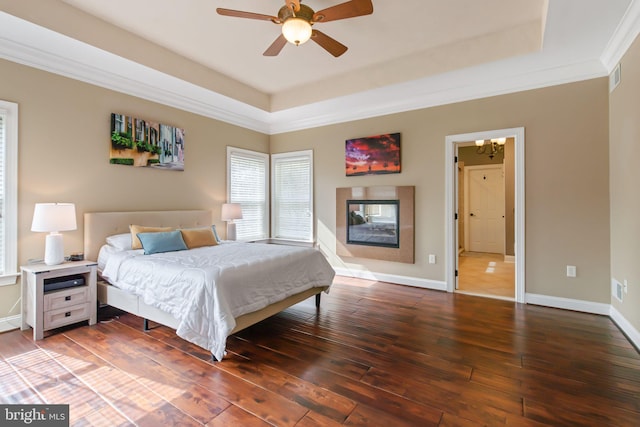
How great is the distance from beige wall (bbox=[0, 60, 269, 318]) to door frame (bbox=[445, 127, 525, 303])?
3764 mm

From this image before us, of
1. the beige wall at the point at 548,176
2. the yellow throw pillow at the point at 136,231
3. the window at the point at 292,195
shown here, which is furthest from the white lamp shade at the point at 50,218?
the beige wall at the point at 548,176

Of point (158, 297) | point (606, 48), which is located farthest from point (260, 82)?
point (606, 48)

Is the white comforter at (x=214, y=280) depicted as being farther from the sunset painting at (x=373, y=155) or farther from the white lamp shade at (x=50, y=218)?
the sunset painting at (x=373, y=155)

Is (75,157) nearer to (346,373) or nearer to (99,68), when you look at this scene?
(99,68)

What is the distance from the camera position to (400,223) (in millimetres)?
4605

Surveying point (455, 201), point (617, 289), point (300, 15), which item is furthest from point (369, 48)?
point (617, 289)

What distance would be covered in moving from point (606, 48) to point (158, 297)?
4945mm

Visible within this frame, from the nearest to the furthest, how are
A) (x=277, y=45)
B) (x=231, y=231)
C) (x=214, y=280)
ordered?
1. (x=214, y=280)
2. (x=277, y=45)
3. (x=231, y=231)

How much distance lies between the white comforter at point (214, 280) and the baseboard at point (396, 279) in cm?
159

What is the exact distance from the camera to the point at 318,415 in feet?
5.82

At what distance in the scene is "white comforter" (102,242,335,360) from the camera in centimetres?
233

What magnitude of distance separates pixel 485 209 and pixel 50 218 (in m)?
8.16

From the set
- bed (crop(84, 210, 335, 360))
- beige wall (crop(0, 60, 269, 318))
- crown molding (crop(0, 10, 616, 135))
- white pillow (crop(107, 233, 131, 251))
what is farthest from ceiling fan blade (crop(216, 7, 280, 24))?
white pillow (crop(107, 233, 131, 251))

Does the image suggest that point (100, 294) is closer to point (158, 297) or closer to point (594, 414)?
point (158, 297)
